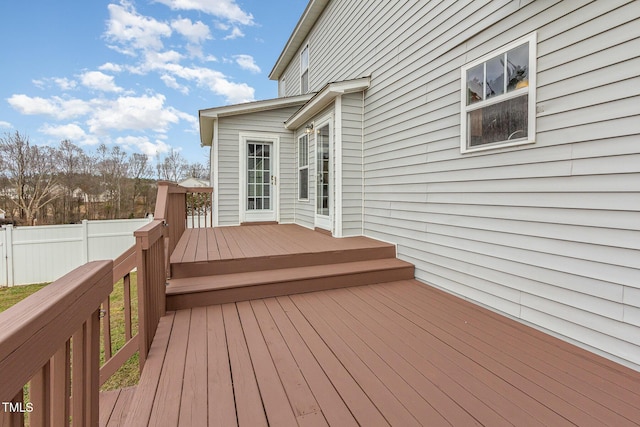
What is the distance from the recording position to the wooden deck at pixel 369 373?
1.57 m

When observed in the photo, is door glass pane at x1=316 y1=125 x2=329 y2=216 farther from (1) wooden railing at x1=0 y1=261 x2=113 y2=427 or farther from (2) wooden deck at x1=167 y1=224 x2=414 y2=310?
(1) wooden railing at x1=0 y1=261 x2=113 y2=427

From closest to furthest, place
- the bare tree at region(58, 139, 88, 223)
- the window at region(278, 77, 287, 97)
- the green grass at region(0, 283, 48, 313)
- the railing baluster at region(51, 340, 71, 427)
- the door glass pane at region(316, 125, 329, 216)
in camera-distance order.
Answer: the railing baluster at region(51, 340, 71, 427) → the door glass pane at region(316, 125, 329, 216) → the green grass at region(0, 283, 48, 313) → the window at region(278, 77, 287, 97) → the bare tree at region(58, 139, 88, 223)

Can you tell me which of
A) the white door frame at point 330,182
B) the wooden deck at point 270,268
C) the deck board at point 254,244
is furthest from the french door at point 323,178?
the wooden deck at point 270,268

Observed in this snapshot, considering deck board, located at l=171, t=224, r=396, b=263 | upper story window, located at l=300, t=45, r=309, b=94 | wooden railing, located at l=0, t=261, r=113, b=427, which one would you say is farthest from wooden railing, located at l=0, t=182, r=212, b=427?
upper story window, located at l=300, t=45, r=309, b=94

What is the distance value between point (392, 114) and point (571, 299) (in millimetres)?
3007

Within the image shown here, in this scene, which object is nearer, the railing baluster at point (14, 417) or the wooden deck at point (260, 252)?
the railing baluster at point (14, 417)

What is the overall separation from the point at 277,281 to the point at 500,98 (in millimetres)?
2788

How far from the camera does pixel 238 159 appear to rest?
6.65m

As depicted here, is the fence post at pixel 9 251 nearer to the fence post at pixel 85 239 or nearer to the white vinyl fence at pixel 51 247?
the white vinyl fence at pixel 51 247

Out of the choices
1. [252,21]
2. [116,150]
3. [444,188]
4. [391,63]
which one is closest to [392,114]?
[391,63]

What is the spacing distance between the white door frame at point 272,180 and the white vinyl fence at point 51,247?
502cm

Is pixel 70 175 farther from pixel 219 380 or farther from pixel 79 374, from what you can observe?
pixel 79 374

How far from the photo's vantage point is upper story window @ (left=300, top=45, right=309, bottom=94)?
26.5 feet

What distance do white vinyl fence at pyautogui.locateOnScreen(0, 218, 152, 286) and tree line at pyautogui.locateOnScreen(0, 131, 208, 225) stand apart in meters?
5.54
